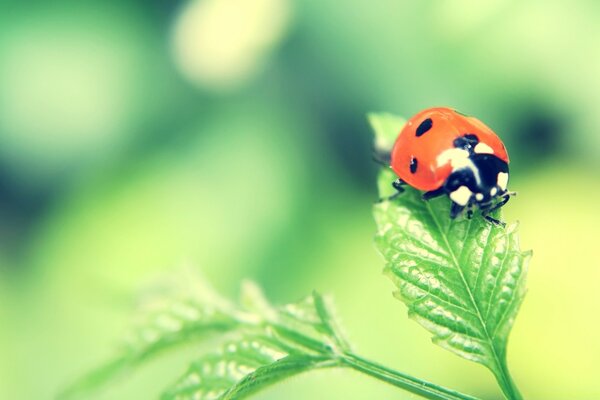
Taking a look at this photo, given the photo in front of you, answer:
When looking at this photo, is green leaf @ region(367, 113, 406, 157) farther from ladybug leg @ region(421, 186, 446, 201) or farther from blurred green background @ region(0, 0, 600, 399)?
blurred green background @ region(0, 0, 600, 399)

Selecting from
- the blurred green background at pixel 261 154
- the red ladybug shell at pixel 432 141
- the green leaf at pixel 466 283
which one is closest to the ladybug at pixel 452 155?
the red ladybug shell at pixel 432 141

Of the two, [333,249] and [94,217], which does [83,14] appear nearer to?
[94,217]

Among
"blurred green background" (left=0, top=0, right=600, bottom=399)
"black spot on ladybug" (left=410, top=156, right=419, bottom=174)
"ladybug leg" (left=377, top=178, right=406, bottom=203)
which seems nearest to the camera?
"ladybug leg" (left=377, top=178, right=406, bottom=203)

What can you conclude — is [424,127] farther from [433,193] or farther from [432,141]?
[433,193]

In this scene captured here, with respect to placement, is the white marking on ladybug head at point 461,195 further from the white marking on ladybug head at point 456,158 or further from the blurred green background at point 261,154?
the blurred green background at point 261,154

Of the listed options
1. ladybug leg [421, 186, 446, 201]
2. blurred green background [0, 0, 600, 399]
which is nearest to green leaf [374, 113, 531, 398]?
ladybug leg [421, 186, 446, 201]

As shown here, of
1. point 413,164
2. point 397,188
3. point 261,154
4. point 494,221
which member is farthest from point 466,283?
point 261,154
